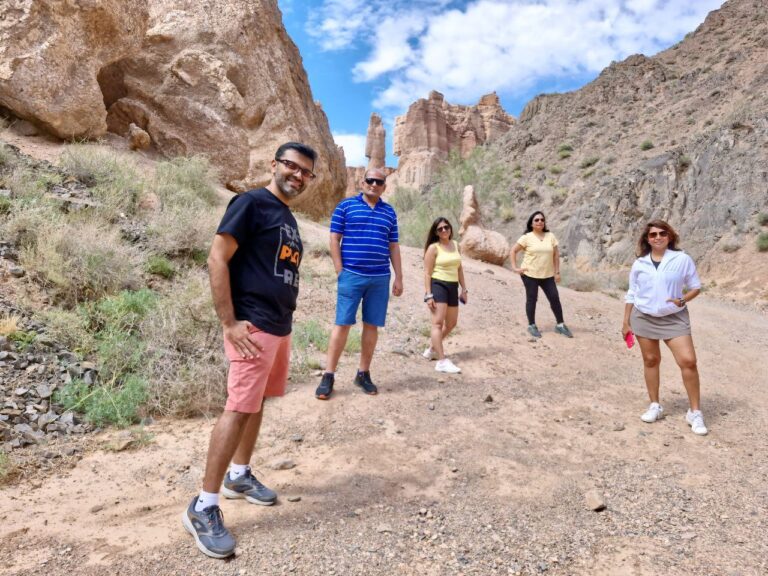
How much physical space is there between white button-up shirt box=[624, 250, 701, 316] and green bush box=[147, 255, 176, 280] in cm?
460

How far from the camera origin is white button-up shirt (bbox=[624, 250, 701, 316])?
12.1 ft

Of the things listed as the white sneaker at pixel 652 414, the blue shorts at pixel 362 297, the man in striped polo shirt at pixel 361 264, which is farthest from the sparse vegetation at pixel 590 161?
the blue shorts at pixel 362 297

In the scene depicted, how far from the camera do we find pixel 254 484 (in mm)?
2457

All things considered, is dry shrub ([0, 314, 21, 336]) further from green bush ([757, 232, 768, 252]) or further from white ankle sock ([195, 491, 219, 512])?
green bush ([757, 232, 768, 252])

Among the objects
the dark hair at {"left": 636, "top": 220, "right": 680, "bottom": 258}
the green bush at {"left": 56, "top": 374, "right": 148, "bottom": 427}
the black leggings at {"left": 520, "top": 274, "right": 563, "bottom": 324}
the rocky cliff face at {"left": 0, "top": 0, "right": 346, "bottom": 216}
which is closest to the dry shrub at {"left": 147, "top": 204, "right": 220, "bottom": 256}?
the green bush at {"left": 56, "top": 374, "right": 148, "bottom": 427}

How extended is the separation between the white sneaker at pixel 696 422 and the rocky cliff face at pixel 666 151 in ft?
44.9

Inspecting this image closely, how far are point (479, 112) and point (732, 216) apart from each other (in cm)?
5649

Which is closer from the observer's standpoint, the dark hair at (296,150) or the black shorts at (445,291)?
the dark hair at (296,150)

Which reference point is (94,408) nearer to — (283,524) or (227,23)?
(283,524)

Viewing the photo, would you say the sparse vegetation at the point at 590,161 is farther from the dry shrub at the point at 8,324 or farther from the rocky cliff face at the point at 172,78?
the dry shrub at the point at 8,324

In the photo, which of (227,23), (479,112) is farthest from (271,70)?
(479,112)

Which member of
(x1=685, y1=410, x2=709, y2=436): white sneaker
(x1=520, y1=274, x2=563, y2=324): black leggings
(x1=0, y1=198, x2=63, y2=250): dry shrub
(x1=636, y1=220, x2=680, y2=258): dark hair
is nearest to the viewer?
(x1=685, y1=410, x2=709, y2=436): white sneaker

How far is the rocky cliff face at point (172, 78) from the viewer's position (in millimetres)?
7402

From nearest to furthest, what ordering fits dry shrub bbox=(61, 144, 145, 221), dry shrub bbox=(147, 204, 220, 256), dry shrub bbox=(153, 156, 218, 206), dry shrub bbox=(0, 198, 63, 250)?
dry shrub bbox=(0, 198, 63, 250) < dry shrub bbox=(147, 204, 220, 256) < dry shrub bbox=(61, 144, 145, 221) < dry shrub bbox=(153, 156, 218, 206)
